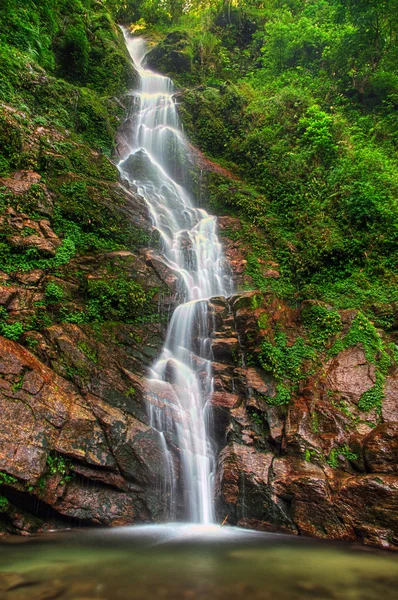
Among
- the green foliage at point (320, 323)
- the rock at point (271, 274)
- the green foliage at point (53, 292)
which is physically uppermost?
the rock at point (271, 274)

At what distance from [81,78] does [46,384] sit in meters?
19.2

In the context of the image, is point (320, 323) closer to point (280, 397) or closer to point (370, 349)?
point (370, 349)

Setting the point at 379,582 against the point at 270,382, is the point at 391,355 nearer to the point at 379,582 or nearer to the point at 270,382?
the point at 270,382

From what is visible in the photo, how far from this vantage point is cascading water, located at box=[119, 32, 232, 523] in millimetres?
8078

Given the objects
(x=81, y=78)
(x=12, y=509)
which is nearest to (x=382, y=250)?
(x=12, y=509)

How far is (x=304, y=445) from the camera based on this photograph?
25.6 ft

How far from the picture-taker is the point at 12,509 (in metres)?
6.20

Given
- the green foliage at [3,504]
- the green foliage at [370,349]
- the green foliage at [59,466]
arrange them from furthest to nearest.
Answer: the green foliage at [370,349]
the green foliage at [59,466]
the green foliage at [3,504]

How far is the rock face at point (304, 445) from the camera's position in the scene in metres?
6.64

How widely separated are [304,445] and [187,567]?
396cm

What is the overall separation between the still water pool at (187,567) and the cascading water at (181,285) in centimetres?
146

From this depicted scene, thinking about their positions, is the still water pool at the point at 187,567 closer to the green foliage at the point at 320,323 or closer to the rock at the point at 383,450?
the rock at the point at 383,450

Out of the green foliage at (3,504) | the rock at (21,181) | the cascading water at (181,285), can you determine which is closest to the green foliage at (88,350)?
the cascading water at (181,285)

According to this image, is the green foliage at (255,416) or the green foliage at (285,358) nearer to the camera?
the green foliage at (255,416)
